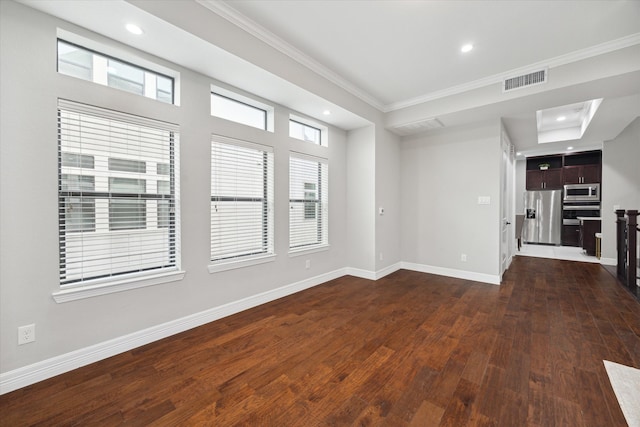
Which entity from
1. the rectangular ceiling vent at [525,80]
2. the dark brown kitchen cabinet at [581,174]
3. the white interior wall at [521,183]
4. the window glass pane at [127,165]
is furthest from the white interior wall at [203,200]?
the dark brown kitchen cabinet at [581,174]

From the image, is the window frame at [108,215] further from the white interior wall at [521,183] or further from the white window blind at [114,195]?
the white interior wall at [521,183]

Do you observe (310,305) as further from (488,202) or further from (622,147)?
(622,147)

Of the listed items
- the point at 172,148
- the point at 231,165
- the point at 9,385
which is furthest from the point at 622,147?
the point at 9,385

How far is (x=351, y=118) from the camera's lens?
165 inches

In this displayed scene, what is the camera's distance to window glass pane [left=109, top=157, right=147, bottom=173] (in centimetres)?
230

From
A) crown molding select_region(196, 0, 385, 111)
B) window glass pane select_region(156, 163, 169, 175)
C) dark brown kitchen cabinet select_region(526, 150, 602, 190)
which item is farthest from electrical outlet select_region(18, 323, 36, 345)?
dark brown kitchen cabinet select_region(526, 150, 602, 190)

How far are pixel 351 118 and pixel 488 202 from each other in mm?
2617

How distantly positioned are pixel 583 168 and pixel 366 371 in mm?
9566

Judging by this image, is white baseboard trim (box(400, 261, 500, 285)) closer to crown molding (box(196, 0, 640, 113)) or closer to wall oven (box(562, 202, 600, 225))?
crown molding (box(196, 0, 640, 113))

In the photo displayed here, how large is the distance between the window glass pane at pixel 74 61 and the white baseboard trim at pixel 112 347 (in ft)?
7.30

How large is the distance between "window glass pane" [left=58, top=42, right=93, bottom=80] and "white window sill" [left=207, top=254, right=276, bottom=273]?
2.02 m

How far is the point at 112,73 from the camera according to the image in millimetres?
2354

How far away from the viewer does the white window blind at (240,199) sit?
302 cm

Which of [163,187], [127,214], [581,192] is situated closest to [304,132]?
[163,187]
